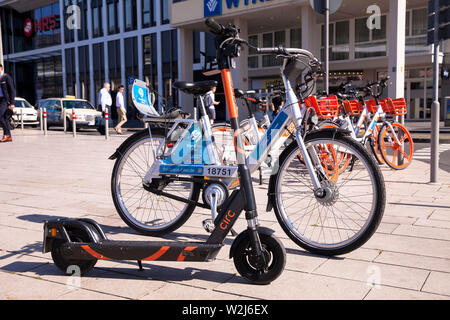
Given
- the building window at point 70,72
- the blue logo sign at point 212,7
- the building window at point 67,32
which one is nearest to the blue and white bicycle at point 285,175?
the blue logo sign at point 212,7

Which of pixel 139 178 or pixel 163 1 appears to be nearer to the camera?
pixel 139 178

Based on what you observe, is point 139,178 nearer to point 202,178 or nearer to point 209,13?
point 202,178

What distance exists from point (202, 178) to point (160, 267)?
2.39ft

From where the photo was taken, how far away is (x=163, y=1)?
3597 cm

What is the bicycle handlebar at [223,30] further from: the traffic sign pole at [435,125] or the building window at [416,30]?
the building window at [416,30]

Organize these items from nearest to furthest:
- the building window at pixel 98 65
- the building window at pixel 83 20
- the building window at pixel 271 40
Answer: the building window at pixel 271 40 < the building window at pixel 98 65 < the building window at pixel 83 20

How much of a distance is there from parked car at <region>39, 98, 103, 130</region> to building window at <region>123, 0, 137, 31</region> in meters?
17.5

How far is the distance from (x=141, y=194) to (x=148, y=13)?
35722 mm

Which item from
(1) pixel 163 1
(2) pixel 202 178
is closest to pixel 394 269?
(2) pixel 202 178

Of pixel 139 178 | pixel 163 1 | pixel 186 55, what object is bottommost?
pixel 139 178

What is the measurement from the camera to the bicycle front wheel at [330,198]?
3.02m

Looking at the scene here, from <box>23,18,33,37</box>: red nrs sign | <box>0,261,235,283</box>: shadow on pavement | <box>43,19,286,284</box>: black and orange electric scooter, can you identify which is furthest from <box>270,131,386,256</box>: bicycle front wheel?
<box>23,18,33,37</box>: red nrs sign

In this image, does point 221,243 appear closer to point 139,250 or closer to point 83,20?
point 139,250

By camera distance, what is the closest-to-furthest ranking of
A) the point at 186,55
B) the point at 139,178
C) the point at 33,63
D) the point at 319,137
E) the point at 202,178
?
1. the point at 319,137
2. the point at 202,178
3. the point at 139,178
4. the point at 186,55
5. the point at 33,63
